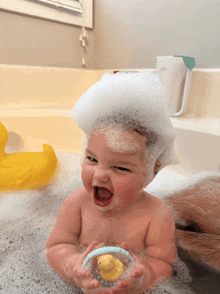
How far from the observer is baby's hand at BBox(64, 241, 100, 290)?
460 mm

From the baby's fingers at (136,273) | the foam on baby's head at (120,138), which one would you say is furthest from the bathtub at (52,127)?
the foam on baby's head at (120,138)

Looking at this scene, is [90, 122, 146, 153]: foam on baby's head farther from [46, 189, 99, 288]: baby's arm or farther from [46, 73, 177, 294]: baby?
[46, 189, 99, 288]: baby's arm

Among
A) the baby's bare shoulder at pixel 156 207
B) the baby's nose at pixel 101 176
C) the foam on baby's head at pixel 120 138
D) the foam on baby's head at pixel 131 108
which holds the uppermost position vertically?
the foam on baby's head at pixel 131 108

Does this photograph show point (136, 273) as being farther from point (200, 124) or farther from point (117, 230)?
point (200, 124)

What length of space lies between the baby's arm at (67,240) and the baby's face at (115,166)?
117 millimetres

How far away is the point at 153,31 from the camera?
159 cm

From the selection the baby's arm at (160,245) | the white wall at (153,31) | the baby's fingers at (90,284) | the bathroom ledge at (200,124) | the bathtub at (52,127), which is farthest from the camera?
the white wall at (153,31)

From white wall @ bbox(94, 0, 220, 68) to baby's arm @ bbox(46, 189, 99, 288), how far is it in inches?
45.3

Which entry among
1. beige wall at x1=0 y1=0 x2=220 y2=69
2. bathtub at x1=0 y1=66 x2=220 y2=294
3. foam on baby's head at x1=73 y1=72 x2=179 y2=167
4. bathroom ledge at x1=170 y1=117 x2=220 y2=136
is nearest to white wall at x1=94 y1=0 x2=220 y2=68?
beige wall at x1=0 y1=0 x2=220 y2=69

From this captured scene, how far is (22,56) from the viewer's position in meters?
1.56

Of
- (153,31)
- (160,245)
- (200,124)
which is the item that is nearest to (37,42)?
(153,31)

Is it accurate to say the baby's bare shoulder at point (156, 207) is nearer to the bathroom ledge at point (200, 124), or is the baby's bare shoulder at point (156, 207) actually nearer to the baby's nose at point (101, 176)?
the baby's nose at point (101, 176)

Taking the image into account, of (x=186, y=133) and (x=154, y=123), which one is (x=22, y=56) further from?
(x=154, y=123)

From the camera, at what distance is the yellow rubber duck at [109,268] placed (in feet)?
1.52
